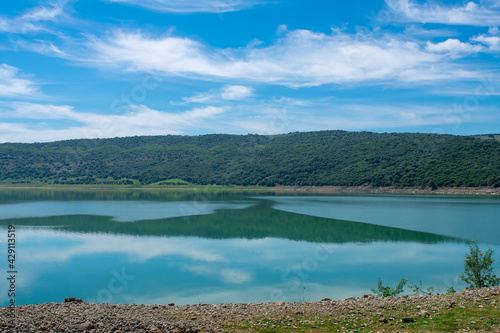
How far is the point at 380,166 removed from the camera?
3162 inches

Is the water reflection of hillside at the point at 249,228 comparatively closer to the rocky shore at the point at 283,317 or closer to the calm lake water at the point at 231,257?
the calm lake water at the point at 231,257

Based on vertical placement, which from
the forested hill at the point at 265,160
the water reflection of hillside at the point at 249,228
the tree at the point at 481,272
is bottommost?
the water reflection of hillside at the point at 249,228

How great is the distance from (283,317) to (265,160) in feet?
325

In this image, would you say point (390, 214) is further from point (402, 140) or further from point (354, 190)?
point (402, 140)

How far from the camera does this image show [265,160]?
10625 centimetres

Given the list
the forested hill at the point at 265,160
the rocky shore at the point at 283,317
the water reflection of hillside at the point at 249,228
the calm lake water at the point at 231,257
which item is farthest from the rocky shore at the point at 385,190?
the rocky shore at the point at 283,317

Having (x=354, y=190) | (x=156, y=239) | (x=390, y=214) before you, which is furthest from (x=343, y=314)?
(x=354, y=190)

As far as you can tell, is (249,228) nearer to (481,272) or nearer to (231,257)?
(231,257)

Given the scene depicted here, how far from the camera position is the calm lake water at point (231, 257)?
12.1 m

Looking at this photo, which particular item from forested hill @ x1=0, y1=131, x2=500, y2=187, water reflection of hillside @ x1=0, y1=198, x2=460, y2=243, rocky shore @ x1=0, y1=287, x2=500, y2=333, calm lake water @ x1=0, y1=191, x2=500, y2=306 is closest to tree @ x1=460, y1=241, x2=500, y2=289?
calm lake water @ x1=0, y1=191, x2=500, y2=306

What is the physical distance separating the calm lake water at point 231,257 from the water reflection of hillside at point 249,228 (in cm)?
8

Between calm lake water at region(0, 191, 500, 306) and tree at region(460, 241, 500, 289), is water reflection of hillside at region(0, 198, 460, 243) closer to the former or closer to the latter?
calm lake water at region(0, 191, 500, 306)

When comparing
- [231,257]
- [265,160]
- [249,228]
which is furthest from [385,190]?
[231,257]

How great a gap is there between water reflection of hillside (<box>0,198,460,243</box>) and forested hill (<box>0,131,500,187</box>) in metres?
A: 45.0
